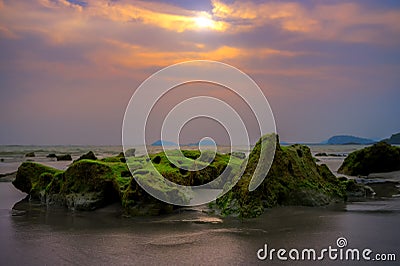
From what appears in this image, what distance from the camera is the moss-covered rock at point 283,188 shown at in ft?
45.3

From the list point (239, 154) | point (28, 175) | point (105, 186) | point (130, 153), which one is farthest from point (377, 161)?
point (28, 175)

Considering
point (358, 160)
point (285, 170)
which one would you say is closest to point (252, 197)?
point (285, 170)

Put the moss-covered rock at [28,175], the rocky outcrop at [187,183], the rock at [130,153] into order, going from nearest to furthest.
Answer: the rocky outcrop at [187,183]
the moss-covered rock at [28,175]
the rock at [130,153]

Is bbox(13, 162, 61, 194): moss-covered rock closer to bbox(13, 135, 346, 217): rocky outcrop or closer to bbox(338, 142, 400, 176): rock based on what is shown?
bbox(13, 135, 346, 217): rocky outcrop

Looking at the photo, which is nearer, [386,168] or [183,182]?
[183,182]

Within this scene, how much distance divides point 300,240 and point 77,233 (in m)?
5.66

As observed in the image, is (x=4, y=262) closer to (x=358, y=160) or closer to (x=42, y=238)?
(x=42, y=238)

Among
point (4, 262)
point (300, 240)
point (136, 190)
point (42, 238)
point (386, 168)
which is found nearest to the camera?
point (4, 262)

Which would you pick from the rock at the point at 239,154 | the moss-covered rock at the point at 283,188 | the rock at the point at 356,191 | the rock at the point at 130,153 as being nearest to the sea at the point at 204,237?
the moss-covered rock at the point at 283,188

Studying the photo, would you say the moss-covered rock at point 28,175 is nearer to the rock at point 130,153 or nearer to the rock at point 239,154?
the rock at point 130,153

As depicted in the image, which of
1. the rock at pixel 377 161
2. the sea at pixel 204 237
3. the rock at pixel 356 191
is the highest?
the rock at pixel 377 161

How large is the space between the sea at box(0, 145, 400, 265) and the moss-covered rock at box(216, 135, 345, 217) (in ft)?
1.57

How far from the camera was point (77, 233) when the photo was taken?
459 inches

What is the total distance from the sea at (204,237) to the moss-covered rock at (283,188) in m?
0.48
